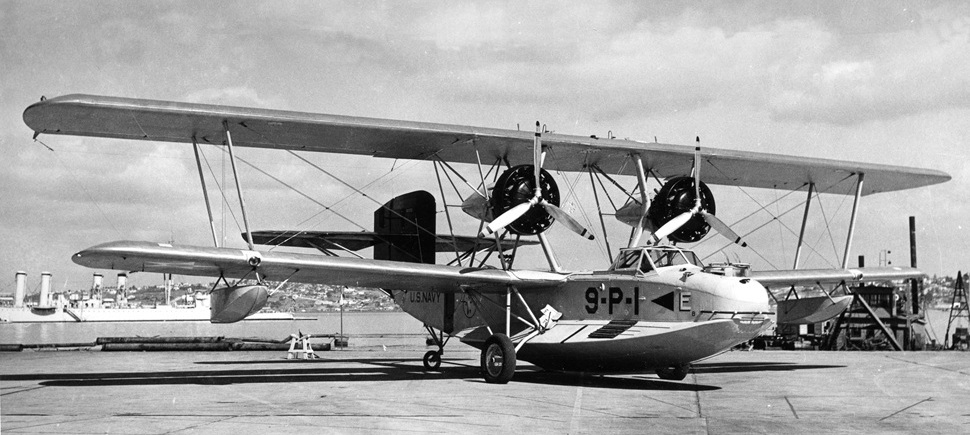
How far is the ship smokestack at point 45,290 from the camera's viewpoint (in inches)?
3899

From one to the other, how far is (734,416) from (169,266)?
10.5 meters

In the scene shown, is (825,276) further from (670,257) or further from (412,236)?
(412,236)

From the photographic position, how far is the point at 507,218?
→ 17984 mm

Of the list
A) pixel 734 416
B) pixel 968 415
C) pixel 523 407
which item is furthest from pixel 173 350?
pixel 968 415

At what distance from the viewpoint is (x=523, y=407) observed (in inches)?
488

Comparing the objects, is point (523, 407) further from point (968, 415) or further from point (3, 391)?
point (3, 391)

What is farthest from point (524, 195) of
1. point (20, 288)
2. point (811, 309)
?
point (20, 288)

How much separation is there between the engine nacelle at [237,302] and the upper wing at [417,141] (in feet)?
12.0

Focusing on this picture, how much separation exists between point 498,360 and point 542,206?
12.2 feet

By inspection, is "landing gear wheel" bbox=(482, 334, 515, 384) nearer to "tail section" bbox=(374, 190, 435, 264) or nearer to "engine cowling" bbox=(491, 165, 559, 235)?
"engine cowling" bbox=(491, 165, 559, 235)

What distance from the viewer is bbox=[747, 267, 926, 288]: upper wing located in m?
20.6

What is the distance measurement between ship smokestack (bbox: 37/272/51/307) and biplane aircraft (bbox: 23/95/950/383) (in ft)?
294

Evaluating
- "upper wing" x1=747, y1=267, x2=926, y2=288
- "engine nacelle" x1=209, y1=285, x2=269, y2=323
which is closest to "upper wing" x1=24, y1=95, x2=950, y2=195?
"upper wing" x1=747, y1=267, x2=926, y2=288

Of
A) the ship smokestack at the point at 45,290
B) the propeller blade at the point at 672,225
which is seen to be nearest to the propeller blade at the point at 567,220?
the propeller blade at the point at 672,225
